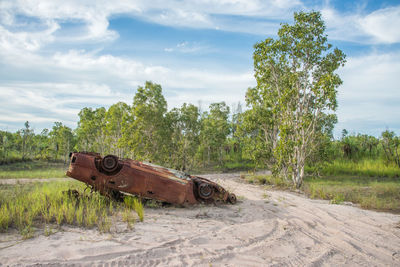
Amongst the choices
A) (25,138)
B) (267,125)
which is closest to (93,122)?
(25,138)

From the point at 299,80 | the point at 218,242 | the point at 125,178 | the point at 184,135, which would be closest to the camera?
the point at 218,242

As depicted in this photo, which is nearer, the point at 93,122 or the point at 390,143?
the point at 390,143

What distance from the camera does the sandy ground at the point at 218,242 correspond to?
3.22 metres

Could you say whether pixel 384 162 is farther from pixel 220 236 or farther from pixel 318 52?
pixel 220 236

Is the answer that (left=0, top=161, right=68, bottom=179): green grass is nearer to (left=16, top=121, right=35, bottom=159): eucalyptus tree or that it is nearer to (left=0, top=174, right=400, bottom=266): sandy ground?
(left=16, top=121, right=35, bottom=159): eucalyptus tree

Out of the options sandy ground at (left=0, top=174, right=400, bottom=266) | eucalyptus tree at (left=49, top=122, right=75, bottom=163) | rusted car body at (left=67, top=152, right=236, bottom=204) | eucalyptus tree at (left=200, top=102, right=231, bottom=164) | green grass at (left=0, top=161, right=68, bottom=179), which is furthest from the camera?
eucalyptus tree at (left=49, top=122, right=75, bottom=163)

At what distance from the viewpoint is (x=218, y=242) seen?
3.86 metres

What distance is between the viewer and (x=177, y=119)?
21.0 m

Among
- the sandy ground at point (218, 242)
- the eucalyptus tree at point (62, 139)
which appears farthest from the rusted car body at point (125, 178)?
the eucalyptus tree at point (62, 139)

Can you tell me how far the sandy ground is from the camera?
322cm

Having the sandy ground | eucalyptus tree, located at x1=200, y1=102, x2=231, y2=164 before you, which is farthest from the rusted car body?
eucalyptus tree, located at x1=200, y1=102, x2=231, y2=164

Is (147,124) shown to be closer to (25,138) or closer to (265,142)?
(265,142)

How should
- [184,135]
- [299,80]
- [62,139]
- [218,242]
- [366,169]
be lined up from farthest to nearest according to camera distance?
[62,139] < [184,135] < [366,169] < [299,80] < [218,242]

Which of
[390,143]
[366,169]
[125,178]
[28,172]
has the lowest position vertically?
[28,172]
